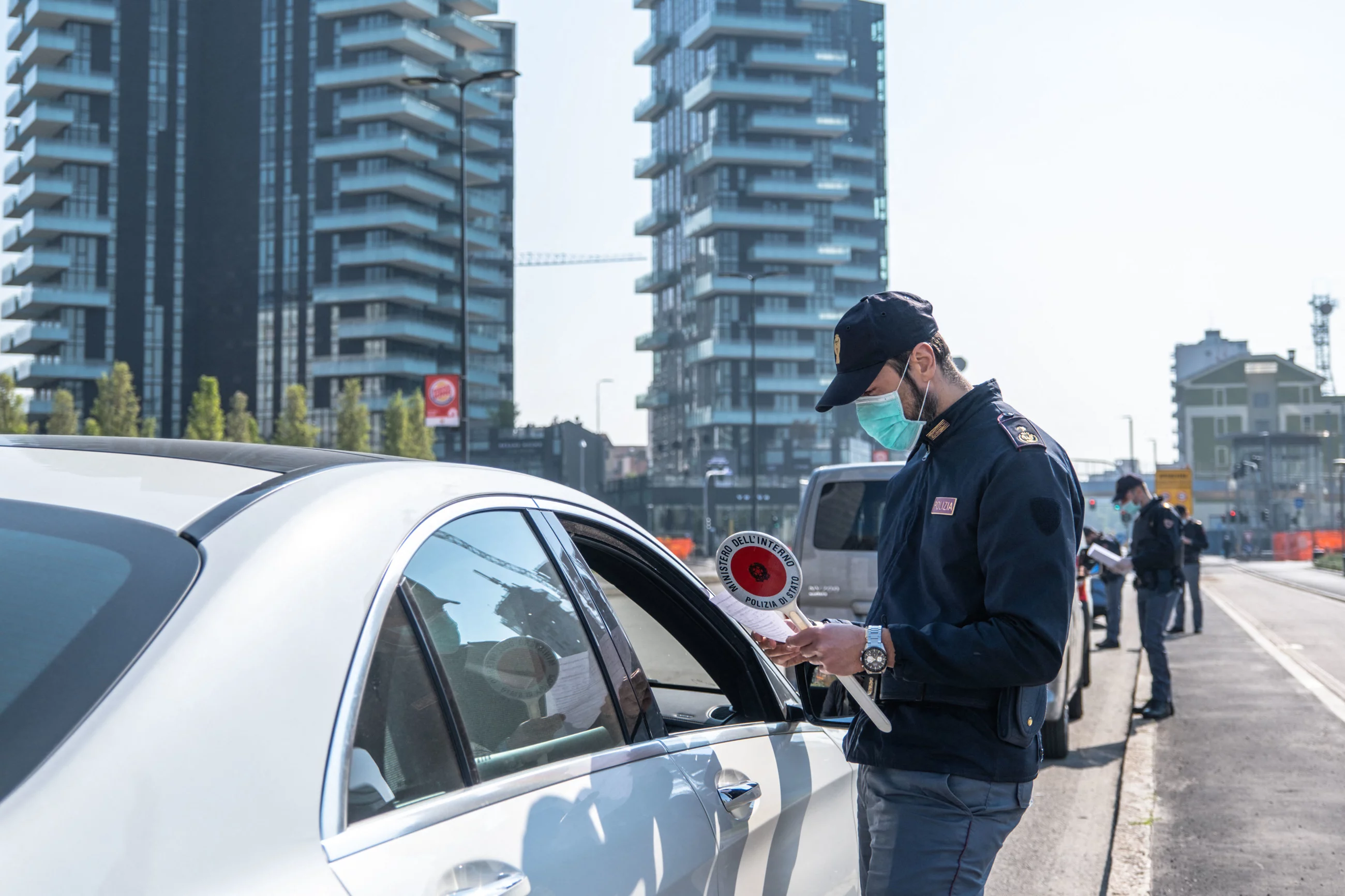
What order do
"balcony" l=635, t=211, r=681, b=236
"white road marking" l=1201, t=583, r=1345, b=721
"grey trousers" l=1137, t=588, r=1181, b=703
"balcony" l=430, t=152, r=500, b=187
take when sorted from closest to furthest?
"grey trousers" l=1137, t=588, r=1181, b=703
"white road marking" l=1201, t=583, r=1345, b=721
"balcony" l=430, t=152, r=500, b=187
"balcony" l=635, t=211, r=681, b=236

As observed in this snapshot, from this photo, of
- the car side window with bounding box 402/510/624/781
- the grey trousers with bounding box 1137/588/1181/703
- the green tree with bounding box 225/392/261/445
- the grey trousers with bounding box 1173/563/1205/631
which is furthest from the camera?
the green tree with bounding box 225/392/261/445

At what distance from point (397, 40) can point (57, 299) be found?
30.2m

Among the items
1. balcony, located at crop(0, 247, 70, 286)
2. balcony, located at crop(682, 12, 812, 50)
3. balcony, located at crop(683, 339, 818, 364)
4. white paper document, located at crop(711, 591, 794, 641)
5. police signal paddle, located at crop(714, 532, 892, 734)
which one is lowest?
white paper document, located at crop(711, 591, 794, 641)

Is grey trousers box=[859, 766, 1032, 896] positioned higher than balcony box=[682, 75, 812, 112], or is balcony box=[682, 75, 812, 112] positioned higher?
balcony box=[682, 75, 812, 112]

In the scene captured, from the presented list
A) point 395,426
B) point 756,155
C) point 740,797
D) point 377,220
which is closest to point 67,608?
point 740,797

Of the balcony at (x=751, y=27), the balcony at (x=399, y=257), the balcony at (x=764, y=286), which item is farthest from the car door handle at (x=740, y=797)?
the balcony at (x=751, y=27)

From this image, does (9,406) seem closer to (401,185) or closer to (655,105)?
(401,185)

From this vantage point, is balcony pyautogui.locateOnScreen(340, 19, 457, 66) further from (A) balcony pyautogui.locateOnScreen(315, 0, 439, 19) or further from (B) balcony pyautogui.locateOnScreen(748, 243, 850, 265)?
(B) balcony pyautogui.locateOnScreen(748, 243, 850, 265)

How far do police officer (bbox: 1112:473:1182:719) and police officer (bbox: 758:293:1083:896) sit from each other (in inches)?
296

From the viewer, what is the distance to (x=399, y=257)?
93.4 m

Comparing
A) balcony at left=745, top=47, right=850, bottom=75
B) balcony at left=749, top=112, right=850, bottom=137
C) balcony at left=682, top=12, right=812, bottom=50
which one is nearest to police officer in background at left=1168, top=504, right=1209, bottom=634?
balcony at left=749, top=112, right=850, bottom=137

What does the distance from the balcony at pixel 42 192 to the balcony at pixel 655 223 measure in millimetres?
48547

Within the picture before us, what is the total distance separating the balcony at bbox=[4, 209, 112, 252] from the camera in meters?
94.9

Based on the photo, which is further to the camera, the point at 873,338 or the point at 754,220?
the point at 754,220
